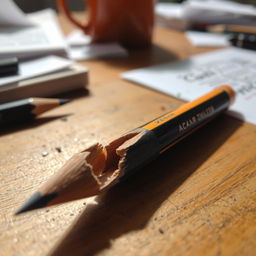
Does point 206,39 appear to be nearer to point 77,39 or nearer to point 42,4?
point 77,39

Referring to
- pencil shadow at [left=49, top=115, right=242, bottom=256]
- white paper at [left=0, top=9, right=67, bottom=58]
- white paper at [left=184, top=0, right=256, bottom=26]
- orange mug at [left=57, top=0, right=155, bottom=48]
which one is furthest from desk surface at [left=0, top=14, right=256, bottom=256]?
white paper at [left=184, top=0, right=256, bottom=26]

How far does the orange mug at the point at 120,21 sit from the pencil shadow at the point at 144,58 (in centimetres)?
4

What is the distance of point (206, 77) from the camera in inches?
18.2

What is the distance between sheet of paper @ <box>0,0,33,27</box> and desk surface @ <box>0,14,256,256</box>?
0.35 m

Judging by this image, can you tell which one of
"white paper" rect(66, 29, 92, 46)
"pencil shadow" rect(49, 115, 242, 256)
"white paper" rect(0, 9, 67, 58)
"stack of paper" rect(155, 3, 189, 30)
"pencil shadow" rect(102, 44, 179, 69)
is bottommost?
"pencil shadow" rect(49, 115, 242, 256)

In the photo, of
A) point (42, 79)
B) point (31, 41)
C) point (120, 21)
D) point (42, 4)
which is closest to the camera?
point (42, 79)

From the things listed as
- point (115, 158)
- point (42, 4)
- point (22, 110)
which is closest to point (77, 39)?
point (22, 110)

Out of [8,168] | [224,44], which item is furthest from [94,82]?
[224,44]

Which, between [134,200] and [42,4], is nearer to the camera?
[134,200]

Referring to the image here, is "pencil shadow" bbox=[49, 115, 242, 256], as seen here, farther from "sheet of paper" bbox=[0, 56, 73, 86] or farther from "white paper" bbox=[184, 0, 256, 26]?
"white paper" bbox=[184, 0, 256, 26]

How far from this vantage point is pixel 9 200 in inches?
8.5

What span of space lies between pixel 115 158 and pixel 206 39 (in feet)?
1.99

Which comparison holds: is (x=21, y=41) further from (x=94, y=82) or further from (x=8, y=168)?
(x=8, y=168)

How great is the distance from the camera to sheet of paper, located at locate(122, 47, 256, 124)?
1.27ft
